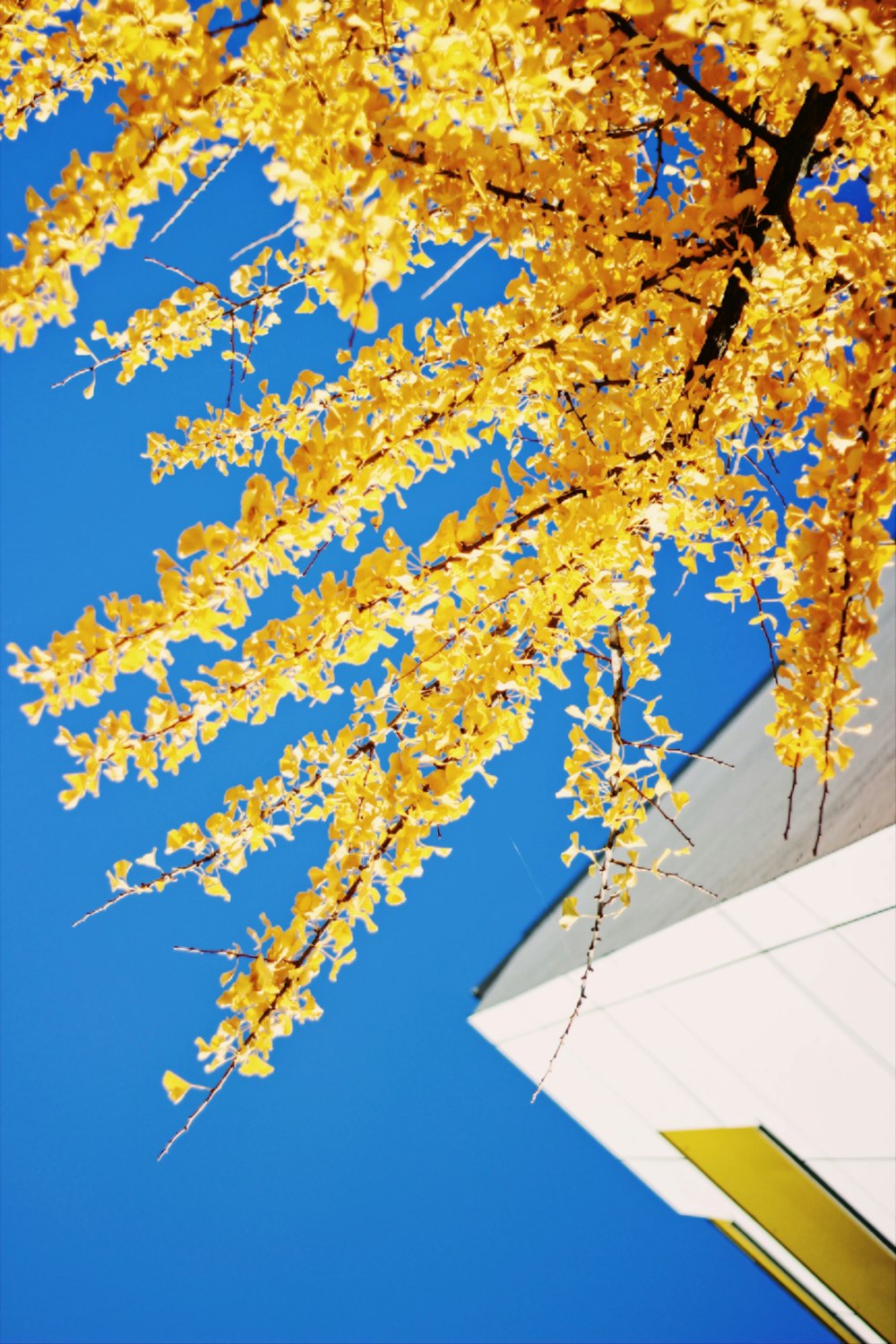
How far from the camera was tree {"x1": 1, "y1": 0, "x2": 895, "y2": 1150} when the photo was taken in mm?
1012

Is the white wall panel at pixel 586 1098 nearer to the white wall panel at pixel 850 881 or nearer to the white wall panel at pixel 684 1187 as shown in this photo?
the white wall panel at pixel 684 1187

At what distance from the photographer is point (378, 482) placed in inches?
56.7

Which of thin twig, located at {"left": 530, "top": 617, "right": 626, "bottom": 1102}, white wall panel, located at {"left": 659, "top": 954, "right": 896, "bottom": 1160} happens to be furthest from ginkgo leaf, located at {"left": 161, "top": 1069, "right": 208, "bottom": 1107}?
white wall panel, located at {"left": 659, "top": 954, "right": 896, "bottom": 1160}

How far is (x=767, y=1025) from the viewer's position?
3.19 meters

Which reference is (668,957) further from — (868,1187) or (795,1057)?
(868,1187)

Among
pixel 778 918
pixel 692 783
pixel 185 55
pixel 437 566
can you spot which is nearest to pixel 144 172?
pixel 185 55

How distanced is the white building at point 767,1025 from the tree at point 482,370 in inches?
46.5

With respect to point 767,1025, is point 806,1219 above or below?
below

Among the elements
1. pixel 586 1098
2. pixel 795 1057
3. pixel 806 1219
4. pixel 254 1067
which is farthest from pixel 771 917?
pixel 586 1098

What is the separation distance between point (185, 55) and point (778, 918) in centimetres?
287

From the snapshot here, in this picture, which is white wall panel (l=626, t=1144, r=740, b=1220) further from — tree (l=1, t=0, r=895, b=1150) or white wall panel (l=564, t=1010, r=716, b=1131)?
tree (l=1, t=0, r=895, b=1150)

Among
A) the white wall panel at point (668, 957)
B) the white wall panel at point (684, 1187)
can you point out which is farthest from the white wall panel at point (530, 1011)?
the white wall panel at point (684, 1187)

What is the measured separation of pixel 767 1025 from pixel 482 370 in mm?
2933

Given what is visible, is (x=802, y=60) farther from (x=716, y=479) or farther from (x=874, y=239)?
(x=716, y=479)
